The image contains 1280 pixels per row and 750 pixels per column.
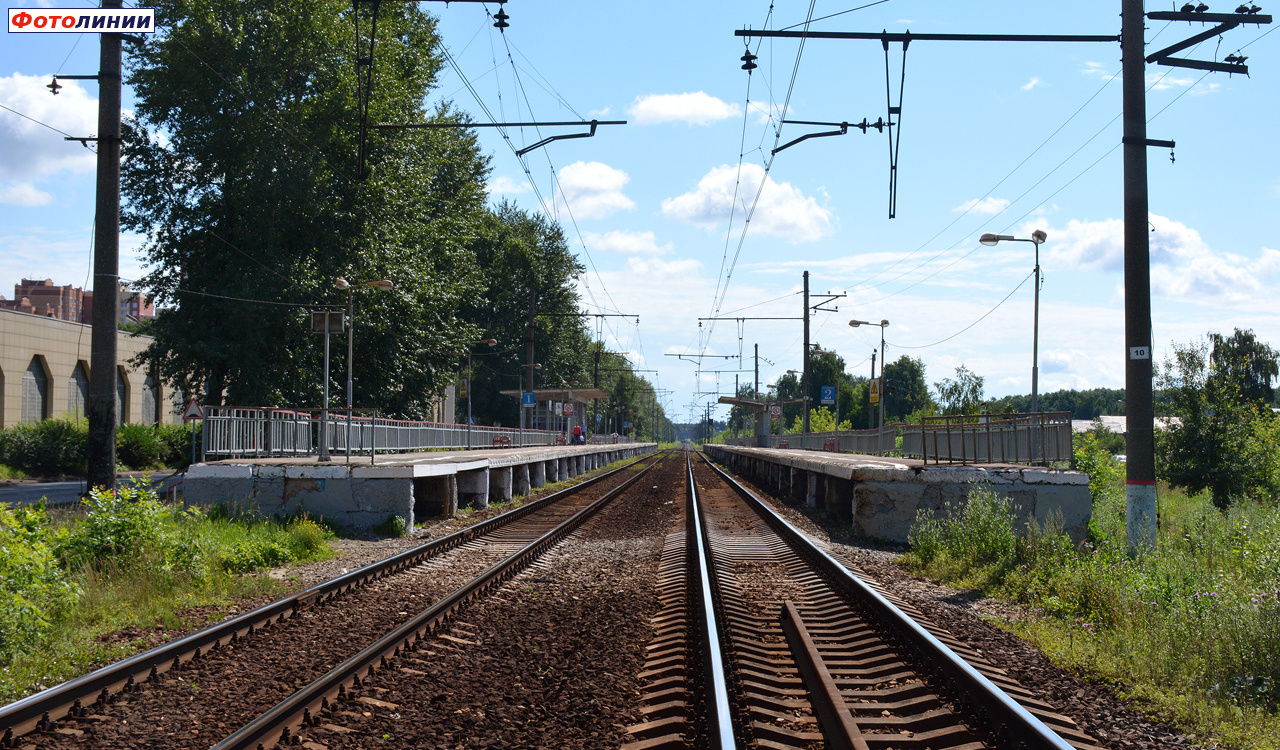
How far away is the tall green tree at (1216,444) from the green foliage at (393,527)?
26787mm

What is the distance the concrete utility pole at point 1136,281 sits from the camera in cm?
1090

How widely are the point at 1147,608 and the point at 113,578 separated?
32.6 ft

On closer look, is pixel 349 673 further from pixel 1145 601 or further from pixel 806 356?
pixel 806 356

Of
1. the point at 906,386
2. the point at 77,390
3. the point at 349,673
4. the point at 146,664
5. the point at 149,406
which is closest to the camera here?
the point at 349,673

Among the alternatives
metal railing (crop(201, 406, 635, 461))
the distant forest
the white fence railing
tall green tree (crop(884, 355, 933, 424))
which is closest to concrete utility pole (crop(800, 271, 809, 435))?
the white fence railing

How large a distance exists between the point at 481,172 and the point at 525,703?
190 ft

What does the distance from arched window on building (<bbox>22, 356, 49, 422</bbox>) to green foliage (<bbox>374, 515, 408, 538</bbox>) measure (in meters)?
39.8

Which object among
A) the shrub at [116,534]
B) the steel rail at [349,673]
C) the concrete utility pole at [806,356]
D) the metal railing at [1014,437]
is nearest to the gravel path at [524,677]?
the steel rail at [349,673]

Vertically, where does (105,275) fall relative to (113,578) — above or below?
above

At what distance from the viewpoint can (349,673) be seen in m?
6.09

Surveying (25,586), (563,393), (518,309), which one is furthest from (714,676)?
(518,309)

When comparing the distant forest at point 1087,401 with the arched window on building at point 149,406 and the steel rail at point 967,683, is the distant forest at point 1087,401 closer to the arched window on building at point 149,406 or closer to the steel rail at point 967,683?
the arched window on building at point 149,406

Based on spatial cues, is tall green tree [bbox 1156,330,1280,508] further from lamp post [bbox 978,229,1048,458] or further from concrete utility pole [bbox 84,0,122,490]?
concrete utility pole [bbox 84,0,122,490]

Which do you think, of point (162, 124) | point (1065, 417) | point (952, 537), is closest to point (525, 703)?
point (952, 537)
